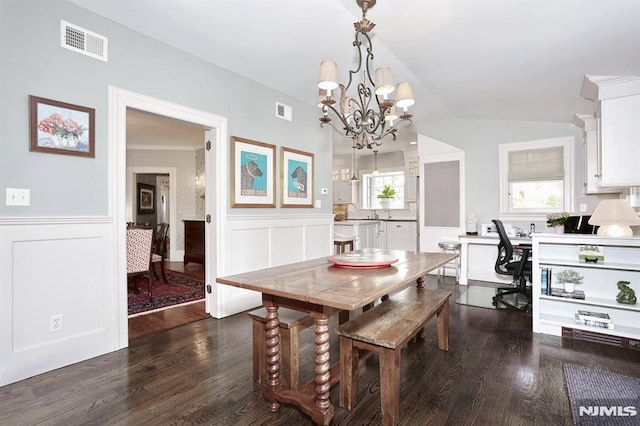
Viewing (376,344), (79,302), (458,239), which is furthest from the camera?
(458,239)

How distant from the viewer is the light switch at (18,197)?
2078 millimetres

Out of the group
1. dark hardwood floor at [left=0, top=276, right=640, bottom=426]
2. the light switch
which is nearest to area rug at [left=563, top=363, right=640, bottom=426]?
dark hardwood floor at [left=0, top=276, right=640, bottom=426]

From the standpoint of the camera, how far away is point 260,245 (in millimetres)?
3781

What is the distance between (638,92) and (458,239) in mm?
2880

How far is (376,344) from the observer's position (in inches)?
65.3

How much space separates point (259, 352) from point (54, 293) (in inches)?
60.7

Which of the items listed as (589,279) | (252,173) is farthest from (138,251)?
(589,279)

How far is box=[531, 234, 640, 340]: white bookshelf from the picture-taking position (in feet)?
9.04

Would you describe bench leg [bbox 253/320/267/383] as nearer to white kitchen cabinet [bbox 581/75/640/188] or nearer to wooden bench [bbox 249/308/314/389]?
wooden bench [bbox 249/308/314/389]

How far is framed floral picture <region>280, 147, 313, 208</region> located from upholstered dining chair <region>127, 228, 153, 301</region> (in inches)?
64.4

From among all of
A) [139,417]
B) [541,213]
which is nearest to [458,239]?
[541,213]

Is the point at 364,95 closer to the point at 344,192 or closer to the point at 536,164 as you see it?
the point at 536,164

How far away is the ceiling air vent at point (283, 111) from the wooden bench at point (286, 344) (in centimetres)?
273

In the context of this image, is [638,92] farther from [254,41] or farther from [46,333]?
[46,333]
